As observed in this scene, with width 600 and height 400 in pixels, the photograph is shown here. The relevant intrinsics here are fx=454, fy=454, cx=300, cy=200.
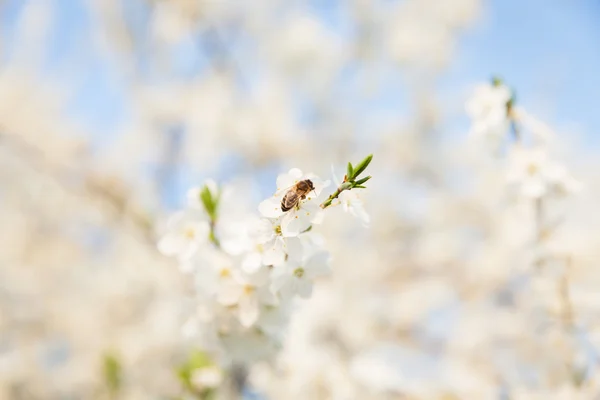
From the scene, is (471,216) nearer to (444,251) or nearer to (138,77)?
(444,251)

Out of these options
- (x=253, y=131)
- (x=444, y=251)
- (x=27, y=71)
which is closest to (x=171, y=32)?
(x=253, y=131)

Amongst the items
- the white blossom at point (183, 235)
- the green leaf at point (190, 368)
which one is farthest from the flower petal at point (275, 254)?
the green leaf at point (190, 368)

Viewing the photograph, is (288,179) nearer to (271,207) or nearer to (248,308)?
(271,207)

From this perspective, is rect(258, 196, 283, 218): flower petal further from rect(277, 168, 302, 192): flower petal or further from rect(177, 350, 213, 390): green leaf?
rect(177, 350, 213, 390): green leaf

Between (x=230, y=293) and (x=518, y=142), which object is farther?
(x=518, y=142)

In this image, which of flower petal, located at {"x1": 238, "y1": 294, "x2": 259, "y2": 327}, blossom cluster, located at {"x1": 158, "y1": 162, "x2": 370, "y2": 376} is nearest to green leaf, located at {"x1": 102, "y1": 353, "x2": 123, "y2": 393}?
blossom cluster, located at {"x1": 158, "y1": 162, "x2": 370, "y2": 376}

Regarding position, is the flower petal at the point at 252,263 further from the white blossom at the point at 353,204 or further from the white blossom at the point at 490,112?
the white blossom at the point at 490,112

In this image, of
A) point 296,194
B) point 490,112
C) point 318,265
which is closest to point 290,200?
point 296,194
